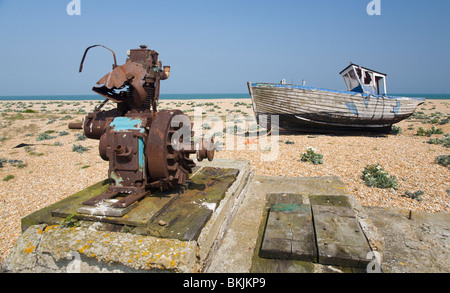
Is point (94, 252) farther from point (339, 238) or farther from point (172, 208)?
point (339, 238)

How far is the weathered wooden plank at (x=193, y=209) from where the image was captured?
2.84 meters

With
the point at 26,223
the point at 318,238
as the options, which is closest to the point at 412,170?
the point at 318,238

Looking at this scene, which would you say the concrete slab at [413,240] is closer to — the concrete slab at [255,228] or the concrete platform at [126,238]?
the concrete slab at [255,228]

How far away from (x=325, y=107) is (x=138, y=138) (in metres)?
11.4

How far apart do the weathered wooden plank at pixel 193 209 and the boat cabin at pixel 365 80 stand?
38.4ft

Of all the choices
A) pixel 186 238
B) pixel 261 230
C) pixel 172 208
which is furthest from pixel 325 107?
pixel 186 238

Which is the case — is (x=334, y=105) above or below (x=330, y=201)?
above

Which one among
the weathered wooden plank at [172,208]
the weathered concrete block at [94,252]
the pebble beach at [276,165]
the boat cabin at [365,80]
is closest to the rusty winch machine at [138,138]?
the weathered wooden plank at [172,208]

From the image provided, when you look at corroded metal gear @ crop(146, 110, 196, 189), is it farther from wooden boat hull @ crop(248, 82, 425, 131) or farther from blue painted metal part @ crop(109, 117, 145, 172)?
wooden boat hull @ crop(248, 82, 425, 131)

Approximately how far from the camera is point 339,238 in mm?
2998

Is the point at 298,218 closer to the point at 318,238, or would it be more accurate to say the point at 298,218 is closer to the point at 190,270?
the point at 318,238

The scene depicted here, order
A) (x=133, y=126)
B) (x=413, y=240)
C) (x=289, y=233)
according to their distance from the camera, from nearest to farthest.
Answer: (x=289, y=233), (x=133, y=126), (x=413, y=240)

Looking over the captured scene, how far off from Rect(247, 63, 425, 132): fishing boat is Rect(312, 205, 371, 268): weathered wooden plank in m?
9.95
